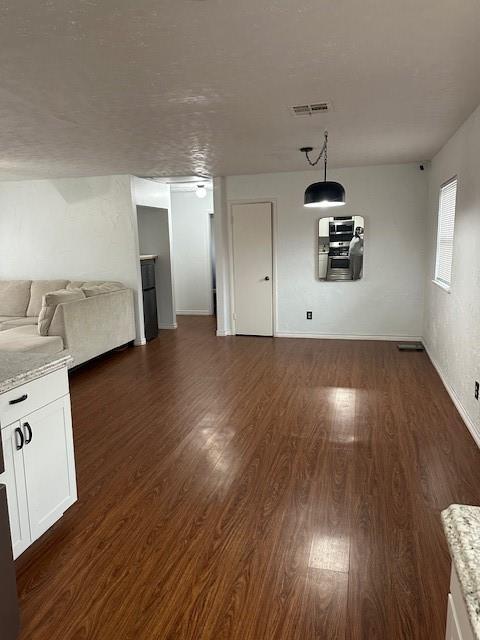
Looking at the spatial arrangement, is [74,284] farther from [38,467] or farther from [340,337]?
[38,467]

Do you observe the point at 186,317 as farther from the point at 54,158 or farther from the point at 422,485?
the point at 422,485

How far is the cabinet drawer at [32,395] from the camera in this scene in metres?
1.94

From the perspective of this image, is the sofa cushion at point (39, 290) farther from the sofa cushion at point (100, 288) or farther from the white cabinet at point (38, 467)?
the white cabinet at point (38, 467)

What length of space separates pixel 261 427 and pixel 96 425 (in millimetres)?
1355

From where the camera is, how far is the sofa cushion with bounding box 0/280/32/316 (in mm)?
6414

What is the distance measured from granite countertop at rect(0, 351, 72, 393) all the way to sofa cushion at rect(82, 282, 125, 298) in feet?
11.3

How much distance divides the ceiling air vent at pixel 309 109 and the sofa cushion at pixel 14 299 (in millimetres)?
4738

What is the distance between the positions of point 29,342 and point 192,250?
4682 mm

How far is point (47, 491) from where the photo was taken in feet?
7.32

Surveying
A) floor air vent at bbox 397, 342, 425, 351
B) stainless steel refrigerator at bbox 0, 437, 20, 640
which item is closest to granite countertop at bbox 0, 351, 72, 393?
stainless steel refrigerator at bbox 0, 437, 20, 640

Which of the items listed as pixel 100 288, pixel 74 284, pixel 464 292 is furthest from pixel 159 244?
pixel 464 292

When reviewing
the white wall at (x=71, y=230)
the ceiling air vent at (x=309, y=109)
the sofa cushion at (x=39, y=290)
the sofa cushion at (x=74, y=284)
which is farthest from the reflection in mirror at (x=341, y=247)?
the sofa cushion at (x=39, y=290)

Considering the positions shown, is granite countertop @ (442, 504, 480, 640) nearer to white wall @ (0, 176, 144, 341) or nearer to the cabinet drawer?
the cabinet drawer

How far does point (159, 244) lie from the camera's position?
24.6 feet
